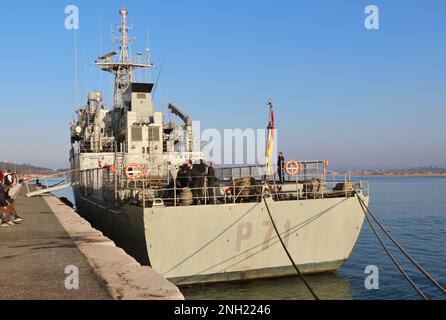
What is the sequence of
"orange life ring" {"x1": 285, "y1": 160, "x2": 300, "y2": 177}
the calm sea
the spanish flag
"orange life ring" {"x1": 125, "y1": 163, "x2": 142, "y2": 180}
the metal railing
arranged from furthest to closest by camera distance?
"orange life ring" {"x1": 125, "y1": 163, "x2": 142, "y2": 180}, the spanish flag, "orange life ring" {"x1": 285, "y1": 160, "x2": 300, "y2": 177}, the metal railing, the calm sea

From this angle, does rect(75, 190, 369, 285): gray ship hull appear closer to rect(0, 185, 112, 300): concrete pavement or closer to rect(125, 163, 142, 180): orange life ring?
rect(125, 163, 142, 180): orange life ring

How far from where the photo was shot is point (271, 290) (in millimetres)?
13125

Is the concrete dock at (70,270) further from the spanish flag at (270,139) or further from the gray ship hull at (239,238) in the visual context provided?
the spanish flag at (270,139)

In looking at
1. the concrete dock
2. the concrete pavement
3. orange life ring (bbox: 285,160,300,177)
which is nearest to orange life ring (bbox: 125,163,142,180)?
the concrete pavement

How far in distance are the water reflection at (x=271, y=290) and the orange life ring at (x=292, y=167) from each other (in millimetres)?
3273

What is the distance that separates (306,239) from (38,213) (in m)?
10.9

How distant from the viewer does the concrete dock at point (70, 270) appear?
601 centimetres

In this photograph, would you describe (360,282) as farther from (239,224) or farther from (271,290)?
(239,224)

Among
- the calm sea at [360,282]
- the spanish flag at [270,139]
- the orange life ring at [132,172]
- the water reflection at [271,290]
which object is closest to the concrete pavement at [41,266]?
the orange life ring at [132,172]

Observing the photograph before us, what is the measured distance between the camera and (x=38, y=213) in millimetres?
18594

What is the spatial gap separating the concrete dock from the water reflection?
3320 millimetres

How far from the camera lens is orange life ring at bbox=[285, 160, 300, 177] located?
14.9 meters

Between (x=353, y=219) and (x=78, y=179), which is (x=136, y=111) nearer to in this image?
(x=78, y=179)

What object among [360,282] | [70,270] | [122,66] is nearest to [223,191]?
[360,282]
